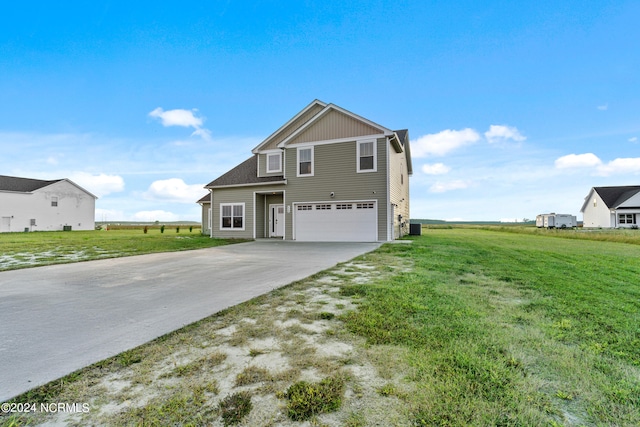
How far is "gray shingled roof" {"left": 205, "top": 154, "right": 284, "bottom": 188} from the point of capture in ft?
56.6

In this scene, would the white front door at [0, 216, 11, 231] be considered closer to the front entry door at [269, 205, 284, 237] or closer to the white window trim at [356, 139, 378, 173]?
the front entry door at [269, 205, 284, 237]

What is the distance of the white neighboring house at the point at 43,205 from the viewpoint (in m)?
29.0

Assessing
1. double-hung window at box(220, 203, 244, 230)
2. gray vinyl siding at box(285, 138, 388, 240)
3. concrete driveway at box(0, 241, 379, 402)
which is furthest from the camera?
double-hung window at box(220, 203, 244, 230)

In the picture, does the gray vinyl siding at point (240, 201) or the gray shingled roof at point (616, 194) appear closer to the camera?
the gray vinyl siding at point (240, 201)

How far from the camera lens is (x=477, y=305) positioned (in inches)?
161

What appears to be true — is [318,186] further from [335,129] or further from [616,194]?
[616,194]

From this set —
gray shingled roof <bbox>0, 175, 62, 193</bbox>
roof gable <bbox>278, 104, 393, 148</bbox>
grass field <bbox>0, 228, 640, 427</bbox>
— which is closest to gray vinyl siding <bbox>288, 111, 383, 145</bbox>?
roof gable <bbox>278, 104, 393, 148</bbox>

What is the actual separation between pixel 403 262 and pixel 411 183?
784 inches

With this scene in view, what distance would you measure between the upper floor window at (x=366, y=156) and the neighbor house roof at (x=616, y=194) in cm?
3820

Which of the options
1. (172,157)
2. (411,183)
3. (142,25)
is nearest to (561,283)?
(142,25)

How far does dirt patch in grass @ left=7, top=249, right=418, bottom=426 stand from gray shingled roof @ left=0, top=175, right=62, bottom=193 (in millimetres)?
40034

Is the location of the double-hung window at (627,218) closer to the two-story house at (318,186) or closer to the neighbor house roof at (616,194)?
the neighbor house roof at (616,194)

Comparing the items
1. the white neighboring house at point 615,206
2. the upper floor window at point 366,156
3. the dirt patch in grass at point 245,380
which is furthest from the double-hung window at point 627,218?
the dirt patch in grass at point 245,380

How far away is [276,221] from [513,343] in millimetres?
16019
